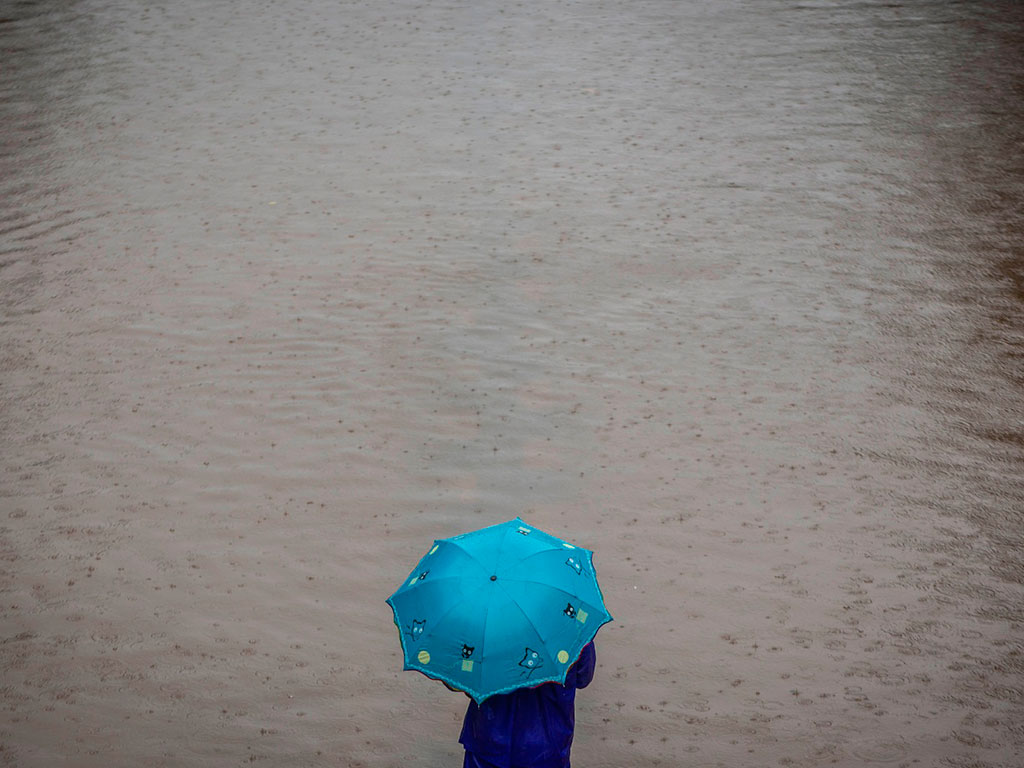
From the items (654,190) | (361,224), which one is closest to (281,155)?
(361,224)

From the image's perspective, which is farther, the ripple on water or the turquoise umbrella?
the ripple on water

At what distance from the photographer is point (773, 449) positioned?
512cm

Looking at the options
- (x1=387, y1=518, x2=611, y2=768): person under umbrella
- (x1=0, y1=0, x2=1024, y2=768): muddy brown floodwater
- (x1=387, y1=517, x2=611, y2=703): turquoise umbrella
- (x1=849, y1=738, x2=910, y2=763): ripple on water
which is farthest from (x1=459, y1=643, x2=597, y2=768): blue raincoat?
(x1=849, y1=738, x2=910, y2=763): ripple on water

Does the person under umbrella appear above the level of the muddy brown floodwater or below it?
above

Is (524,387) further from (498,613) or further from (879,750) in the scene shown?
(498,613)

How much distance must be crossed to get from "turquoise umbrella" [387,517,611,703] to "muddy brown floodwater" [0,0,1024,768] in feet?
3.98

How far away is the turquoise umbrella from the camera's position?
8.45 ft

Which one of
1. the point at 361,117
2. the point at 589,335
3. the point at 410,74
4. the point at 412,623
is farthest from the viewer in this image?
the point at 410,74

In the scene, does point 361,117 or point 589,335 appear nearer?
point 589,335

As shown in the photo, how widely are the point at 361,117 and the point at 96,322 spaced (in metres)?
3.79

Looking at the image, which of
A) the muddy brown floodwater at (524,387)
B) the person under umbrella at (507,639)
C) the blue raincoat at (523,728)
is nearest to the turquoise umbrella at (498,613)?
the person under umbrella at (507,639)

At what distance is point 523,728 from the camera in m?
2.68

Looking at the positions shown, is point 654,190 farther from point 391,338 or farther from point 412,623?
point 412,623

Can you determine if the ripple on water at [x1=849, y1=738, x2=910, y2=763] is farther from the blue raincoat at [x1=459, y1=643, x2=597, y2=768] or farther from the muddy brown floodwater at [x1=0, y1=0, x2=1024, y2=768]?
the blue raincoat at [x1=459, y1=643, x2=597, y2=768]
